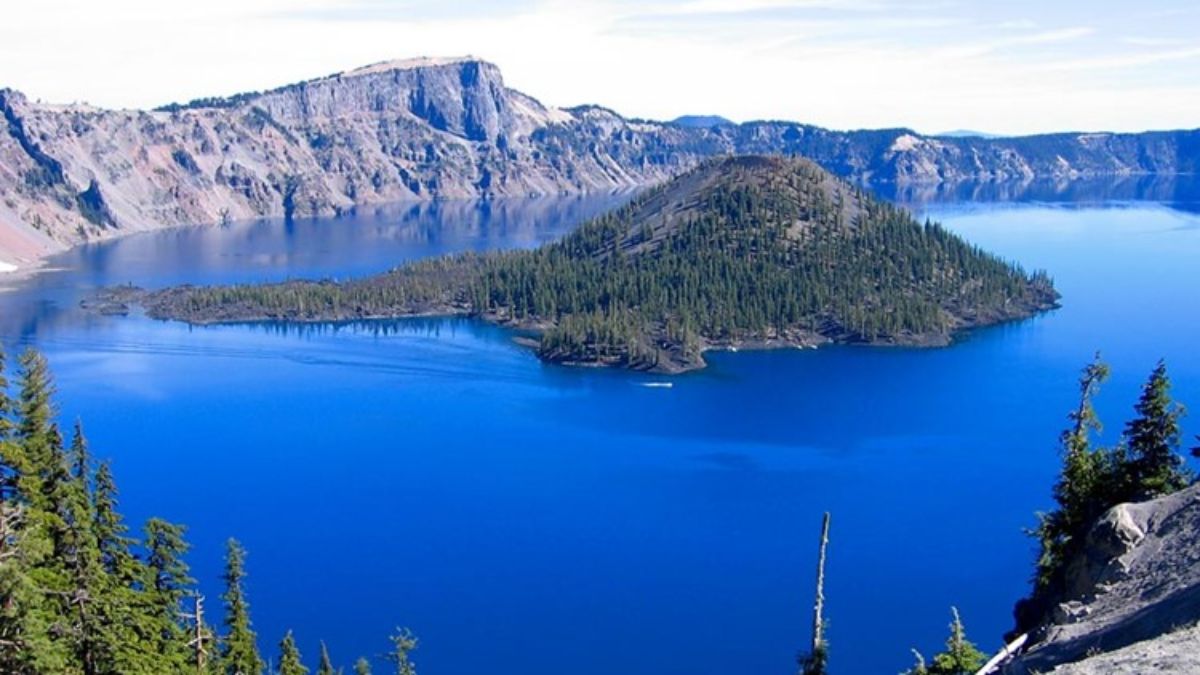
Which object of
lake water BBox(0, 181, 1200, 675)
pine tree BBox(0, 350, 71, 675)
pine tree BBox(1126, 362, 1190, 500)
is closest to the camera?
pine tree BBox(0, 350, 71, 675)

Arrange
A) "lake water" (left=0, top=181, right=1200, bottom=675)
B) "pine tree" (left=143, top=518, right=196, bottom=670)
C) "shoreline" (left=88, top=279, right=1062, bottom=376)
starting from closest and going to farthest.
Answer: "pine tree" (left=143, top=518, right=196, bottom=670) < "lake water" (left=0, top=181, right=1200, bottom=675) < "shoreline" (left=88, top=279, right=1062, bottom=376)

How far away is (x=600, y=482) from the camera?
325 ft

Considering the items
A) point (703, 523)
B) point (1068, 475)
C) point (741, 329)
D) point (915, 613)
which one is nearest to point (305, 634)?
point (703, 523)

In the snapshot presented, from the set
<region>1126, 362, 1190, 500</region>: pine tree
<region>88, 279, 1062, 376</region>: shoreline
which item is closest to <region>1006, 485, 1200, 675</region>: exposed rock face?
<region>1126, 362, 1190, 500</region>: pine tree

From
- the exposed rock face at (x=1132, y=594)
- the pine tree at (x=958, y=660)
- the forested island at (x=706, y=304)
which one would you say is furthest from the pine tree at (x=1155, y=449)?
the forested island at (x=706, y=304)

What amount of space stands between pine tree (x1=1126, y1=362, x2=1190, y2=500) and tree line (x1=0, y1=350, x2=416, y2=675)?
105ft

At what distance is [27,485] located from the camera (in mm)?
36594

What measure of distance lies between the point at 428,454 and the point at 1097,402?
72.9 meters

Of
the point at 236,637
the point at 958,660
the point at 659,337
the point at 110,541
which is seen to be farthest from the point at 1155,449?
the point at 659,337

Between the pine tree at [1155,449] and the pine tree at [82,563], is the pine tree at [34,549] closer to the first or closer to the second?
the pine tree at [82,563]

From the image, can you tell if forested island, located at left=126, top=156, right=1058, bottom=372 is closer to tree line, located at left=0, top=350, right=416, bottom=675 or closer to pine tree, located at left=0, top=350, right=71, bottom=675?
tree line, located at left=0, top=350, right=416, bottom=675

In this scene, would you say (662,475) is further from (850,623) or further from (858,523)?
(850,623)

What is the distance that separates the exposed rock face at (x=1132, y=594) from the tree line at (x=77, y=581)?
86.1ft

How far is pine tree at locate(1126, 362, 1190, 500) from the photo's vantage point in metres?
42.9
